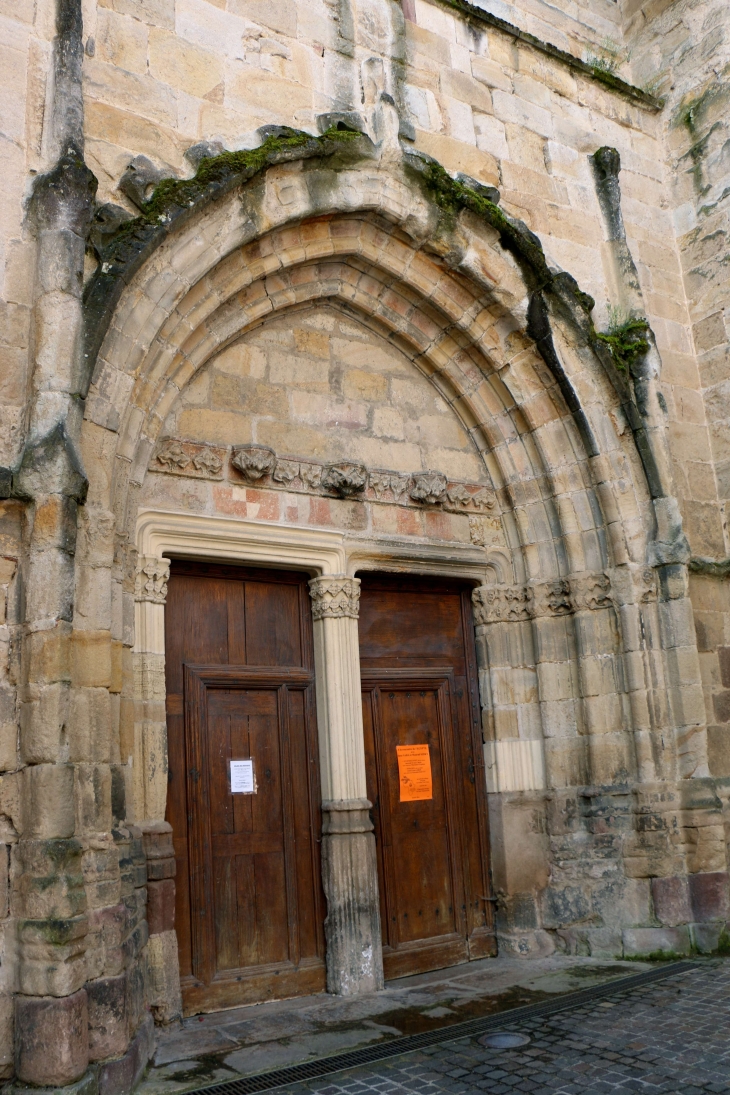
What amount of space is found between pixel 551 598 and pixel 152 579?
8.29 ft

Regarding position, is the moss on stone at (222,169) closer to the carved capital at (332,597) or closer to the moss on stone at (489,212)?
the moss on stone at (489,212)

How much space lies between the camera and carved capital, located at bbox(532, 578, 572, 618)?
5891mm

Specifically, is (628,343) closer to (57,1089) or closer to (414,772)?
(414,772)

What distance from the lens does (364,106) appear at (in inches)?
216

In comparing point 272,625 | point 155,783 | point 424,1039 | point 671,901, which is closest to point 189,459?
point 272,625

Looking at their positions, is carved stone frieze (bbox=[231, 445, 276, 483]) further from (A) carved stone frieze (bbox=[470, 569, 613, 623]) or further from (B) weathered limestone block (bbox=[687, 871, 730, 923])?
(B) weathered limestone block (bbox=[687, 871, 730, 923])

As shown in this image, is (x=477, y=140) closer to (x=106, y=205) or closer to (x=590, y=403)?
(x=590, y=403)

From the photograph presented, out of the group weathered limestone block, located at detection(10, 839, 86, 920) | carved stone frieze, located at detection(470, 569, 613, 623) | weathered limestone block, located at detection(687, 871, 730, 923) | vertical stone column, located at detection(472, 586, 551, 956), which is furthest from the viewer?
carved stone frieze, located at detection(470, 569, 613, 623)

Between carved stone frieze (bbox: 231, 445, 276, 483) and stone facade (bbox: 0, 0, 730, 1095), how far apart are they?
2 cm

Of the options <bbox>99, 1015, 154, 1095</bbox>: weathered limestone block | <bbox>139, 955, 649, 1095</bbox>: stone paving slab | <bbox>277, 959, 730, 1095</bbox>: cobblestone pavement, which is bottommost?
<bbox>277, 959, 730, 1095</bbox>: cobblestone pavement

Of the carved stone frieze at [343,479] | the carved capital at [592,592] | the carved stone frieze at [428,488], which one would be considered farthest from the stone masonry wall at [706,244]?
the carved stone frieze at [343,479]

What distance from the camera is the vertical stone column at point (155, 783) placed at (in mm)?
4289

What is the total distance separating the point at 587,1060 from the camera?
3.77 m

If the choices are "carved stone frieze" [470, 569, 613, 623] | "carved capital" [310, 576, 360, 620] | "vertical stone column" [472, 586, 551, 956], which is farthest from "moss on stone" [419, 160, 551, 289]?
"carved capital" [310, 576, 360, 620]
